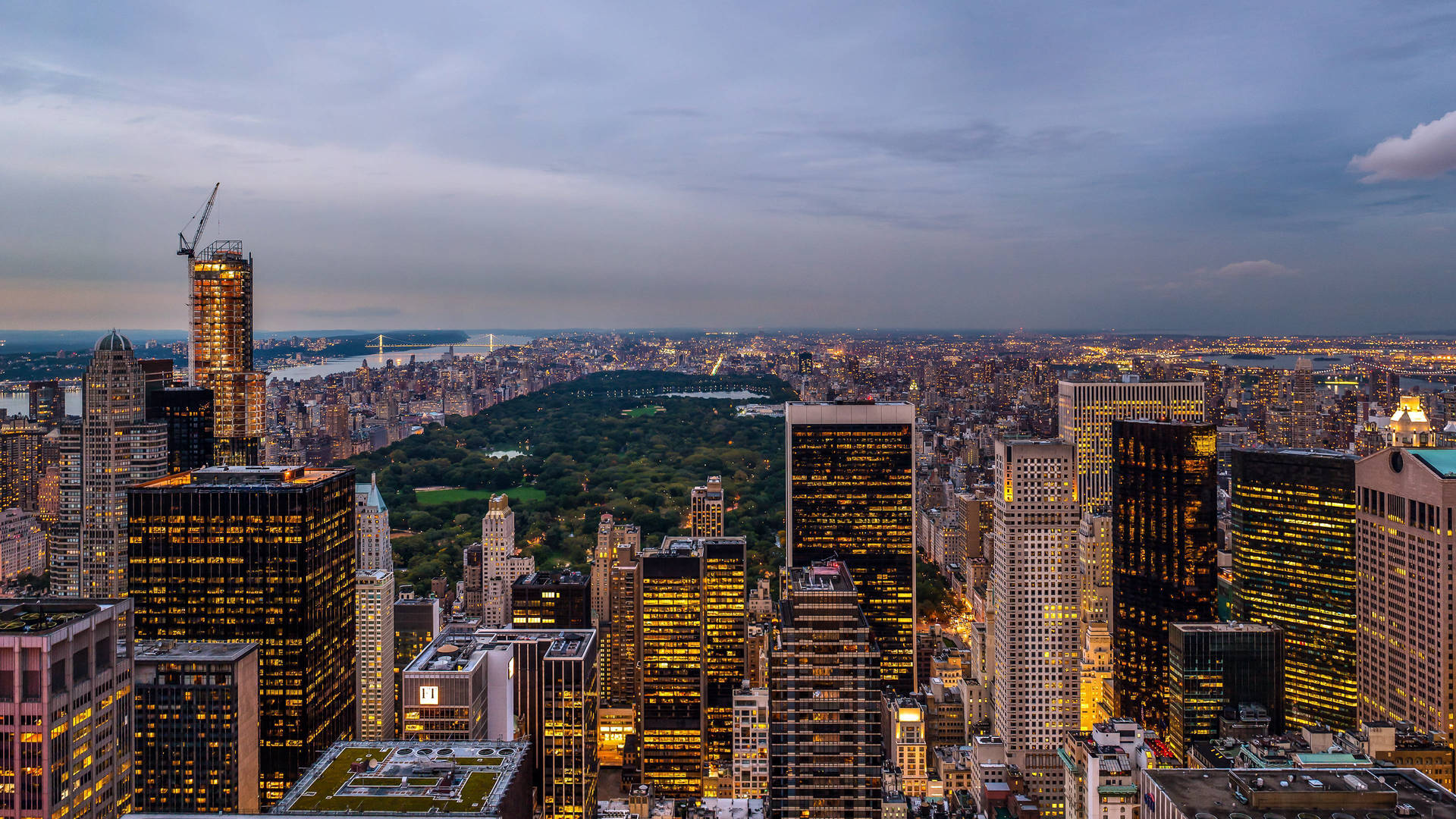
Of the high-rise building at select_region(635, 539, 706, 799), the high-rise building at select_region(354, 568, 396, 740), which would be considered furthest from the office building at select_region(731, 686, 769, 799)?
Result: the high-rise building at select_region(354, 568, 396, 740)

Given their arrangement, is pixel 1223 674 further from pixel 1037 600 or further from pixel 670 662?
pixel 670 662

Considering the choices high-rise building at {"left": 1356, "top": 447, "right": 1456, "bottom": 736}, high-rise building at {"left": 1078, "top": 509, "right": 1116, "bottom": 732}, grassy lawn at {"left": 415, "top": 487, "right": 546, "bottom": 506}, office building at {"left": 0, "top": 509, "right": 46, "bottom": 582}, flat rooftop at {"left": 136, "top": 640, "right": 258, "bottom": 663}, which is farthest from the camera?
grassy lawn at {"left": 415, "top": 487, "right": 546, "bottom": 506}

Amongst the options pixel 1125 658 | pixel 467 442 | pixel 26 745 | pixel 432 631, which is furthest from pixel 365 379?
pixel 26 745

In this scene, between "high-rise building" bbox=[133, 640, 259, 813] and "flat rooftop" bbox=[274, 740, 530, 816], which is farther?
"high-rise building" bbox=[133, 640, 259, 813]

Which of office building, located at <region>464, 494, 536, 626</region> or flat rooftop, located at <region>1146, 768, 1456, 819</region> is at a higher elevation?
flat rooftop, located at <region>1146, 768, 1456, 819</region>

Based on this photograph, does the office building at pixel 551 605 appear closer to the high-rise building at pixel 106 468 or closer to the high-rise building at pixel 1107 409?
the high-rise building at pixel 106 468

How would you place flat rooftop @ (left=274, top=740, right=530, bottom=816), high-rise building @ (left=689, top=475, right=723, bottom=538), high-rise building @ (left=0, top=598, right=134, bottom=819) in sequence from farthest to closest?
high-rise building @ (left=689, top=475, right=723, bottom=538) → flat rooftop @ (left=274, top=740, right=530, bottom=816) → high-rise building @ (left=0, top=598, right=134, bottom=819)

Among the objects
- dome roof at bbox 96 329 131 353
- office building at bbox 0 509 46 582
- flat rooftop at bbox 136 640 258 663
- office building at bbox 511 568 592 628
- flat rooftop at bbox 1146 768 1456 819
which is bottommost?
office building at bbox 511 568 592 628

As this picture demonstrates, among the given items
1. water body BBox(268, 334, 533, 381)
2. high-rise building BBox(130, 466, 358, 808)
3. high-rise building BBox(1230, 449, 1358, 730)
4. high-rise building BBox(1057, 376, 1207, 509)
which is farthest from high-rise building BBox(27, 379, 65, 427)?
high-rise building BBox(1230, 449, 1358, 730)

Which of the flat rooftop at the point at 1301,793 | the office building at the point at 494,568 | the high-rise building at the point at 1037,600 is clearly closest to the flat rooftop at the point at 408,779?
the flat rooftop at the point at 1301,793

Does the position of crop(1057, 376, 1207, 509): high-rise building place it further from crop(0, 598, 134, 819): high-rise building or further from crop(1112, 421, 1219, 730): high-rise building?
crop(0, 598, 134, 819): high-rise building
